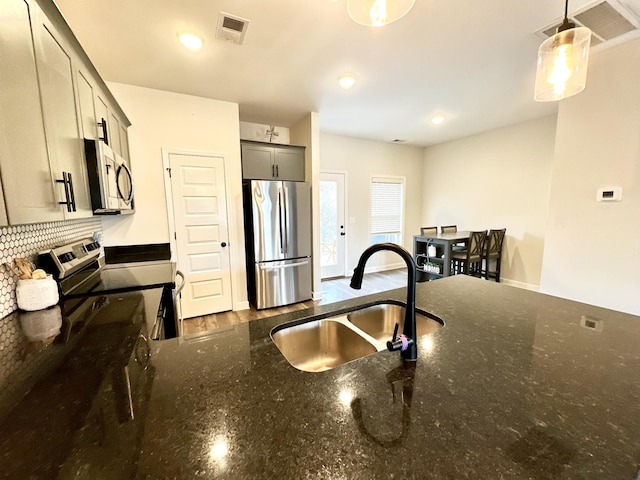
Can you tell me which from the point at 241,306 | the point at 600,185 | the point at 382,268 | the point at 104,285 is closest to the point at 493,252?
the point at 382,268

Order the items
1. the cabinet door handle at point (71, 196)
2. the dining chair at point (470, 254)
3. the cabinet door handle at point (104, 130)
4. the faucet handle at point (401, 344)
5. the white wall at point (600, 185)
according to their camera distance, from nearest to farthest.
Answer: the faucet handle at point (401, 344) < the cabinet door handle at point (71, 196) < the cabinet door handle at point (104, 130) < the white wall at point (600, 185) < the dining chair at point (470, 254)

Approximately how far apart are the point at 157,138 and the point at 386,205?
4.35 metres

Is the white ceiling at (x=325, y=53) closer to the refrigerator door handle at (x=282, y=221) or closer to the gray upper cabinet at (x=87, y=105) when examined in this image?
the gray upper cabinet at (x=87, y=105)

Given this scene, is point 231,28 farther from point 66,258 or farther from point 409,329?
point 409,329

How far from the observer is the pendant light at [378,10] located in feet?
3.59

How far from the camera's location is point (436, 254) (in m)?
4.24

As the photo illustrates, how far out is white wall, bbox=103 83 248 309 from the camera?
2.79 metres

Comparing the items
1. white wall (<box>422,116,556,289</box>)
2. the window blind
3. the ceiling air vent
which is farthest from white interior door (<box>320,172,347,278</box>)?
the ceiling air vent

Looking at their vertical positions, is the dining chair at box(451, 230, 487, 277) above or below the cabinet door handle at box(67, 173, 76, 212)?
below

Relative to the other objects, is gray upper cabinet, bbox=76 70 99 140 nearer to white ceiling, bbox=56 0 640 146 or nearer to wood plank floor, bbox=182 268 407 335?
white ceiling, bbox=56 0 640 146

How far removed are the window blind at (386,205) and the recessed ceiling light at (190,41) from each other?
3946mm

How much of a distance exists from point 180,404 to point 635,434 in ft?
3.44

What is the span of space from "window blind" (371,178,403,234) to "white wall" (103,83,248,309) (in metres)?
3.20

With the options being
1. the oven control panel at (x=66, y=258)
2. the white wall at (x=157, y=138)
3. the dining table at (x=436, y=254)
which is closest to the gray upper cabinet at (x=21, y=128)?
the oven control panel at (x=66, y=258)
